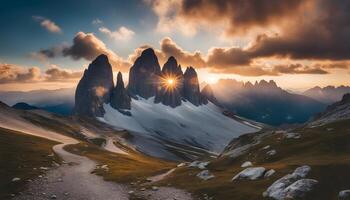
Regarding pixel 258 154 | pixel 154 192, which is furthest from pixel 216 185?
pixel 258 154

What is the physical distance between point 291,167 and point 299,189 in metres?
14.5

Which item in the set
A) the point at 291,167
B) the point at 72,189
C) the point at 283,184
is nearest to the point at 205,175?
the point at 291,167

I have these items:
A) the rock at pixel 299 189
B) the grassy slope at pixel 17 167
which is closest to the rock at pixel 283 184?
the rock at pixel 299 189

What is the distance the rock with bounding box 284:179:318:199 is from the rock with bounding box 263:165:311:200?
1.62 feet

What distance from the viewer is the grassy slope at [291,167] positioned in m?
44.5

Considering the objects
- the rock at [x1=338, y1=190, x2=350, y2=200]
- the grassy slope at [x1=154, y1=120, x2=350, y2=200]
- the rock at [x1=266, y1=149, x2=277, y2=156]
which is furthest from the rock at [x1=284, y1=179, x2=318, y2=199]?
the rock at [x1=266, y1=149, x2=277, y2=156]

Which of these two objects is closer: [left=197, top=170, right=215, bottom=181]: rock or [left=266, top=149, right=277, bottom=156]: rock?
[left=197, top=170, right=215, bottom=181]: rock

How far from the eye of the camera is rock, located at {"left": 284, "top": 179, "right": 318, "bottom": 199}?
40.8m

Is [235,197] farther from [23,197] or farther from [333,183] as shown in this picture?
[23,197]

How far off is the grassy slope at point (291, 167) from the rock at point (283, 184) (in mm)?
1019

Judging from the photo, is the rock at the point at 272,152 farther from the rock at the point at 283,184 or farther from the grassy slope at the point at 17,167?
the grassy slope at the point at 17,167

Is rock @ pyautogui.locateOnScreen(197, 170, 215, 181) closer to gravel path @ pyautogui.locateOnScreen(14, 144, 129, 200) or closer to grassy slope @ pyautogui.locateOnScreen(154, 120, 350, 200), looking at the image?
grassy slope @ pyautogui.locateOnScreen(154, 120, 350, 200)

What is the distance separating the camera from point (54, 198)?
44781mm

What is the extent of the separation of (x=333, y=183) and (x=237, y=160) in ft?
150
